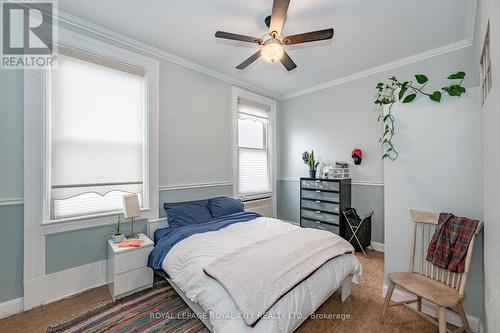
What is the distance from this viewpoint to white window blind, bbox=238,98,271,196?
4.05 metres

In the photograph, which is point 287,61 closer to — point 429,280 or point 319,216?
point 429,280

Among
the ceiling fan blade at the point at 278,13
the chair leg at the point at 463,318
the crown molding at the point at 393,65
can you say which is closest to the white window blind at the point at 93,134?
the ceiling fan blade at the point at 278,13

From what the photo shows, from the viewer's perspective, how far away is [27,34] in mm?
2105

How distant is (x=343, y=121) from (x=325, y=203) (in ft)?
4.87

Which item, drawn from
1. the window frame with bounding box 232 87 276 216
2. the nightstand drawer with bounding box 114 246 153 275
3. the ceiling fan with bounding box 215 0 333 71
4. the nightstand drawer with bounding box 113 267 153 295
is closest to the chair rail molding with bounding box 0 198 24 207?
the nightstand drawer with bounding box 114 246 153 275

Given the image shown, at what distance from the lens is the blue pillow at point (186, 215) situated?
8.97 feet

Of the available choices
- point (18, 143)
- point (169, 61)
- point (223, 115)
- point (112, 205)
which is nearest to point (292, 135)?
point (223, 115)

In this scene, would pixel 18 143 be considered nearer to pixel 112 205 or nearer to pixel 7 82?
pixel 7 82

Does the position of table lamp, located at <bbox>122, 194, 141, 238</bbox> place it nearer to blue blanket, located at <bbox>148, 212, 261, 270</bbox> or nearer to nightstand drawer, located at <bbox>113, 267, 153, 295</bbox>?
blue blanket, located at <bbox>148, 212, 261, 270</bbox>

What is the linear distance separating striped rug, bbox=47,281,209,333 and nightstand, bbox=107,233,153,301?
0.10 m

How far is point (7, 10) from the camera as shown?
1.99m

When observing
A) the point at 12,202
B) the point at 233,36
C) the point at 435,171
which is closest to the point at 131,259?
the point at 12,202

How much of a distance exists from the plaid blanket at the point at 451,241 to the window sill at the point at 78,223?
3.18 m

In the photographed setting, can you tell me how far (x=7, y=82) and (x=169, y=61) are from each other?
1.67 metres
